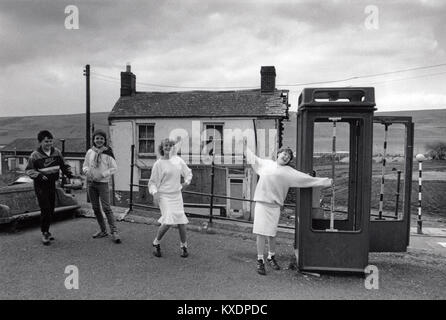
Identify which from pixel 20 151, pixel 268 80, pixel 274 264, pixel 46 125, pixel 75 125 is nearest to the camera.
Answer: pixel 274 264

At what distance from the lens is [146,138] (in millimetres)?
21328

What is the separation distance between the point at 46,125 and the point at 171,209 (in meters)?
99.0

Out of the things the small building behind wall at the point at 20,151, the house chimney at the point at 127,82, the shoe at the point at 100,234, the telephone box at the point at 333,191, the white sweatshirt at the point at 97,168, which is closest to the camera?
the telephone box at the point at 333,191

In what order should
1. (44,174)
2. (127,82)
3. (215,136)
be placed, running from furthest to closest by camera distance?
1. (127,82)
2. (215,136)
3. (44,174)

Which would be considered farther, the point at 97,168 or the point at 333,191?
the point at 97,168

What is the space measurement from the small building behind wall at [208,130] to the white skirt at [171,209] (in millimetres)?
14949

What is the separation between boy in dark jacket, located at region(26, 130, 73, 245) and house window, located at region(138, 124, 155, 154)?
1611 centimetres

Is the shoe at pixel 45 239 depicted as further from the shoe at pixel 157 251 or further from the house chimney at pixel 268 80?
the house chimney at pixel 268 80

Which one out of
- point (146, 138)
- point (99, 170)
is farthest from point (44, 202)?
point (146, 138)

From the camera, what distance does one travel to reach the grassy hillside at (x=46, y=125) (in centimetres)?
8169

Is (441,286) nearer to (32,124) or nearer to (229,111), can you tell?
(229,111)

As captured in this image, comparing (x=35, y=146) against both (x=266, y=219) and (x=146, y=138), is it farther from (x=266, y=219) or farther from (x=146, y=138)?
(x=266, y=219)

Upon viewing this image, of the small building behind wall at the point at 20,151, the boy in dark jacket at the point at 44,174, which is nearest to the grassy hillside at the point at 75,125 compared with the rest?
the small building behind wall at the point at 20,151


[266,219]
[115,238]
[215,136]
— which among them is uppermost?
[215,136]
